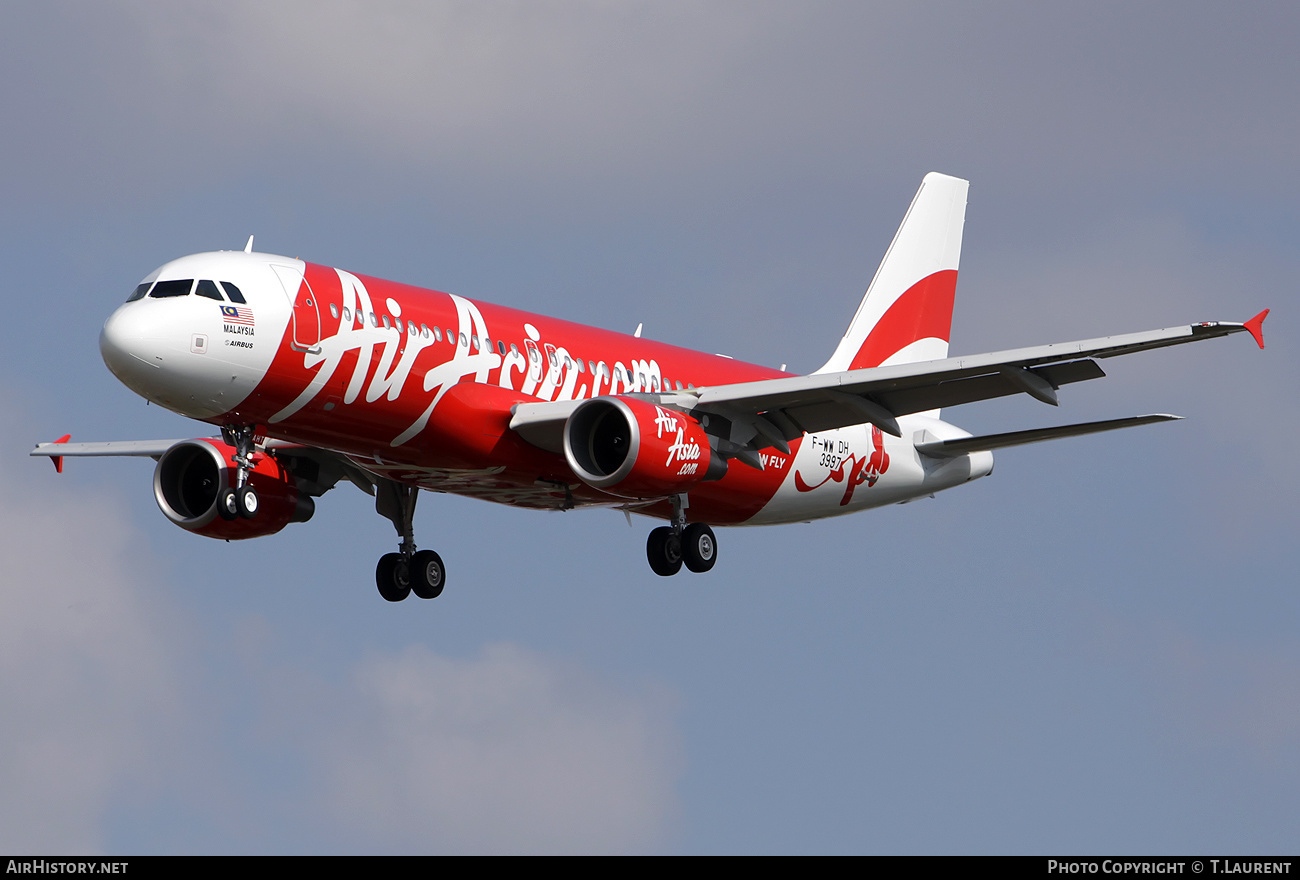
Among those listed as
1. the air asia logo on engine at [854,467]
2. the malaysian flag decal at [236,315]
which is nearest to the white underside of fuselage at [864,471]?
the air asia logo on engine at [854,467]

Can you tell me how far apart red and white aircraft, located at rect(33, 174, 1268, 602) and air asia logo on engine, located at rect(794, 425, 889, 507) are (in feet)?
0.16

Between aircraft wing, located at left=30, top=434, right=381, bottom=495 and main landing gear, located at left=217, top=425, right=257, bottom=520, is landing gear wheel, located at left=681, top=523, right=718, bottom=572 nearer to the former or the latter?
aircraft wing, located at left=30, top=434, right=381, bottom=495

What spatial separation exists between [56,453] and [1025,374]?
22949 millimetres

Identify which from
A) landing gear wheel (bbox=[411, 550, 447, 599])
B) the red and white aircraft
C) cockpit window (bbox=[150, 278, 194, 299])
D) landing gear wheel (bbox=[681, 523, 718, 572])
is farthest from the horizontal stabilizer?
cockpit window (bbox=[150, 278, 194, 299])

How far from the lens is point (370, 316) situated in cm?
3212

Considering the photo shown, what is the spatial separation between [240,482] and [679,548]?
30.9ft

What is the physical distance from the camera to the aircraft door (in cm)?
3110

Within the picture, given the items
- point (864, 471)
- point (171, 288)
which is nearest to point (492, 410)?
point (171, 288)

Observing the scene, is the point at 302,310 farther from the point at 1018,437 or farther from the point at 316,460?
the point at 1018,437

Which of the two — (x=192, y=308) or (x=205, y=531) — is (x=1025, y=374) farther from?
(x=205, y=531)

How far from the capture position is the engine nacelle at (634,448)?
1308 inches

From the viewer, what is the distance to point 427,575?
38875 mm

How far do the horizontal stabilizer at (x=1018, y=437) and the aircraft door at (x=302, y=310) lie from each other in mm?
14735

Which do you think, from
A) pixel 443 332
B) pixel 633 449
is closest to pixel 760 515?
pixel 633 449
